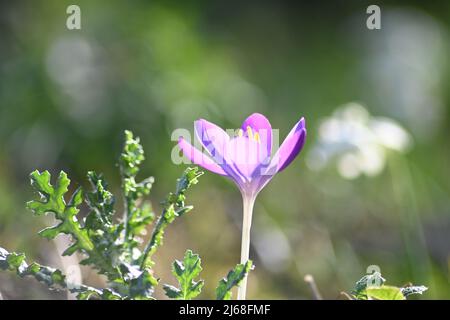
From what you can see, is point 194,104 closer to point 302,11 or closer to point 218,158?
point 302,11

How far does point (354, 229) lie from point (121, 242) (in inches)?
63.1

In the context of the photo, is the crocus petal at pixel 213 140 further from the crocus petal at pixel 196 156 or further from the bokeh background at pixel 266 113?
the bokeh background at pixel 266 113

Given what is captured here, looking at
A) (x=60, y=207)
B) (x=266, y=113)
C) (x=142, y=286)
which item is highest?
(x=266, y=113)

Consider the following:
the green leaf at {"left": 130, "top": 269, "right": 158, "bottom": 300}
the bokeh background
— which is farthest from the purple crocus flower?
the bokeh background

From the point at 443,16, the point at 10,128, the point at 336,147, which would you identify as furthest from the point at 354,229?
the point at 443,16

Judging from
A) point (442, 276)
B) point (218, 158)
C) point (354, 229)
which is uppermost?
point (354, 229)

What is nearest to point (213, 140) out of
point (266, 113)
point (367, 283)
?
point (367, 283)

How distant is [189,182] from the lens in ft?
2.99

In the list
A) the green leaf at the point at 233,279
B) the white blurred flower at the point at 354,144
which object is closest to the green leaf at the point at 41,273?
the green leaf at the point at 233,279

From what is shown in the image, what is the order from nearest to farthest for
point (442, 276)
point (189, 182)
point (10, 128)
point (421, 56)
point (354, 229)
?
point (189, 182) < point (442, 276) < point (354, 229) < point (10, 128) < point (421, 56)

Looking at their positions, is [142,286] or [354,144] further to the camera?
[354,144]

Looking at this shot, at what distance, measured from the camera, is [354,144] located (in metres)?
2.10

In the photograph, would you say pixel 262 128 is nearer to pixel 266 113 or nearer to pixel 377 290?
pixel 377 290

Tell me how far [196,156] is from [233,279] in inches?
6.0
